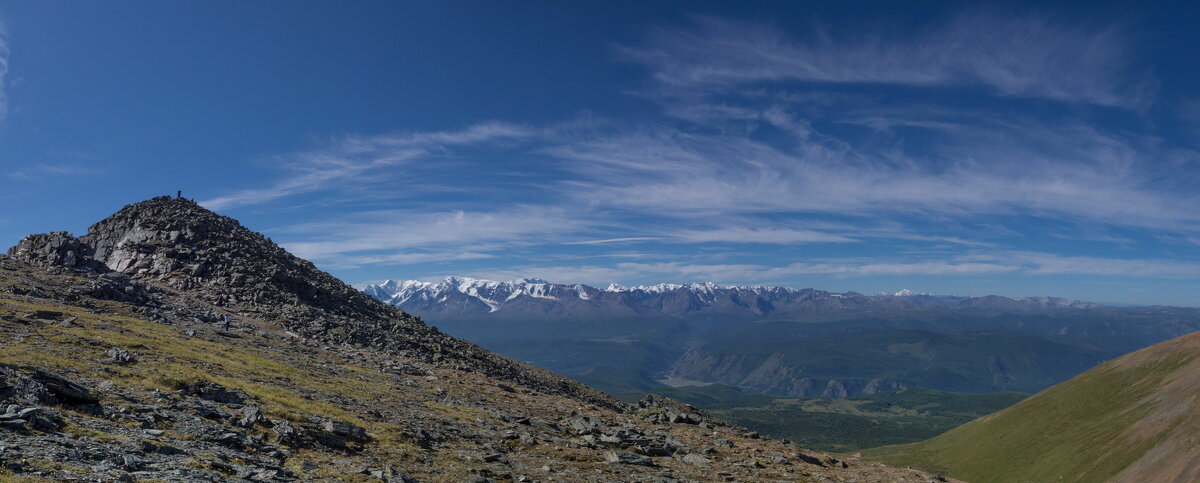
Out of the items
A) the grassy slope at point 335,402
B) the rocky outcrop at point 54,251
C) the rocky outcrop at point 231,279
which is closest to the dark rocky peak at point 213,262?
the rocky outcrop at point 231,279

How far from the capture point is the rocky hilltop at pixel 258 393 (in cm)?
2322

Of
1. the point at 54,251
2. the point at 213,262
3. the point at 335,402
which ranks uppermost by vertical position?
the point at 54,251

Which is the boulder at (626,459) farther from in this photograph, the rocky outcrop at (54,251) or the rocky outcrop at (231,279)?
the rocky outcrop at (54,251)

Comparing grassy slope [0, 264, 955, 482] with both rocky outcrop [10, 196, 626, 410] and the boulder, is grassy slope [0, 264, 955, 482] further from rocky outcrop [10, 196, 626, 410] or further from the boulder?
rocky outcrop [10, 196, 626, 410]

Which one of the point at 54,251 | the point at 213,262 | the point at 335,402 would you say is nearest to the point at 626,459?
the point at 335,402

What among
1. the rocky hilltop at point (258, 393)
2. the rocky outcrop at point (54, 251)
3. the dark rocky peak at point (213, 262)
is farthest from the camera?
the dark rocky peak at point (213, 262)

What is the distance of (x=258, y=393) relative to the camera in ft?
115

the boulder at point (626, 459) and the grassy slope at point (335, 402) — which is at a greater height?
the grassy slope at point (335, 402)

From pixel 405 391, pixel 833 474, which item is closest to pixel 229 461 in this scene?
pixel 405 391

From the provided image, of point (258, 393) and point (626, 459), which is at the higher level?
point (258, 393)

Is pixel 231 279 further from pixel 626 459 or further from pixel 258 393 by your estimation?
pixel 626 459

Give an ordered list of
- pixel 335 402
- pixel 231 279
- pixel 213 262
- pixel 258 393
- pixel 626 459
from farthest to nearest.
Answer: pixel 213 262
pixel 231 279
pixel 335 402
pixel 626 459
pixel 258 393

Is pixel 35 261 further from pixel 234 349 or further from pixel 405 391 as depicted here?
pixel 405 391

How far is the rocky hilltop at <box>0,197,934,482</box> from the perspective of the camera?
76.2ft
